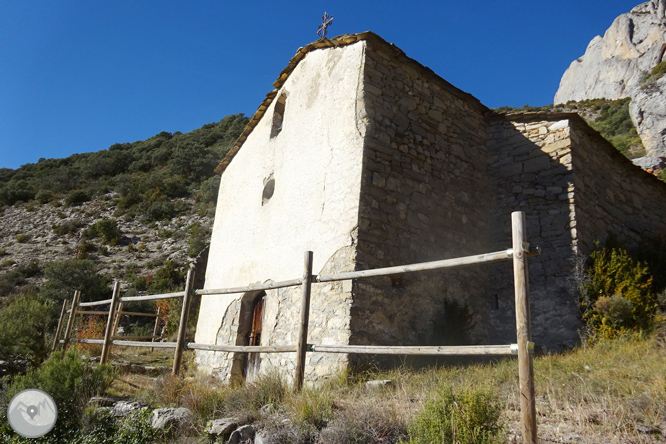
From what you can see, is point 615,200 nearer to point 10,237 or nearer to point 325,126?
point 325,126

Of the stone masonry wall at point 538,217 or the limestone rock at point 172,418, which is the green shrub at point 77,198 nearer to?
the stone masonry wall at point 538,217

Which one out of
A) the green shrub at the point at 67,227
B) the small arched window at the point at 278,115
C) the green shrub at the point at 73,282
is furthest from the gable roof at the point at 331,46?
the green shrub at the point at 67,227

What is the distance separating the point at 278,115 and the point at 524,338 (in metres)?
7.56

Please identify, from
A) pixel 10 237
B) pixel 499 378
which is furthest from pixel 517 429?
A: pixel 10 237

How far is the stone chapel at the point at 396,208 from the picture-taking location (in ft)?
20.6

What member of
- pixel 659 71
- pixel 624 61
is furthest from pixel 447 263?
pixel 624 61

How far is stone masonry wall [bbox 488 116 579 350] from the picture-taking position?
7.16 metres

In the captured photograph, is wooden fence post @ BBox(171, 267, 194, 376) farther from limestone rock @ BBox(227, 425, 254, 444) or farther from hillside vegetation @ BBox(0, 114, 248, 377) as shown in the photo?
hillside vegetation @ BBox(0, 114, 248, 377)

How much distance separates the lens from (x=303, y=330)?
4582 mm

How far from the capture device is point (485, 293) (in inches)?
303

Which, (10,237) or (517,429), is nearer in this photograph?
(517,429)

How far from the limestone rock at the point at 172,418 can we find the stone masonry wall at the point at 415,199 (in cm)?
214

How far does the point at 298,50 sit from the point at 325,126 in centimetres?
207

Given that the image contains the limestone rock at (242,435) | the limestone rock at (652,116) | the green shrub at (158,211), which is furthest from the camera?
the green shrub at (158,211)
